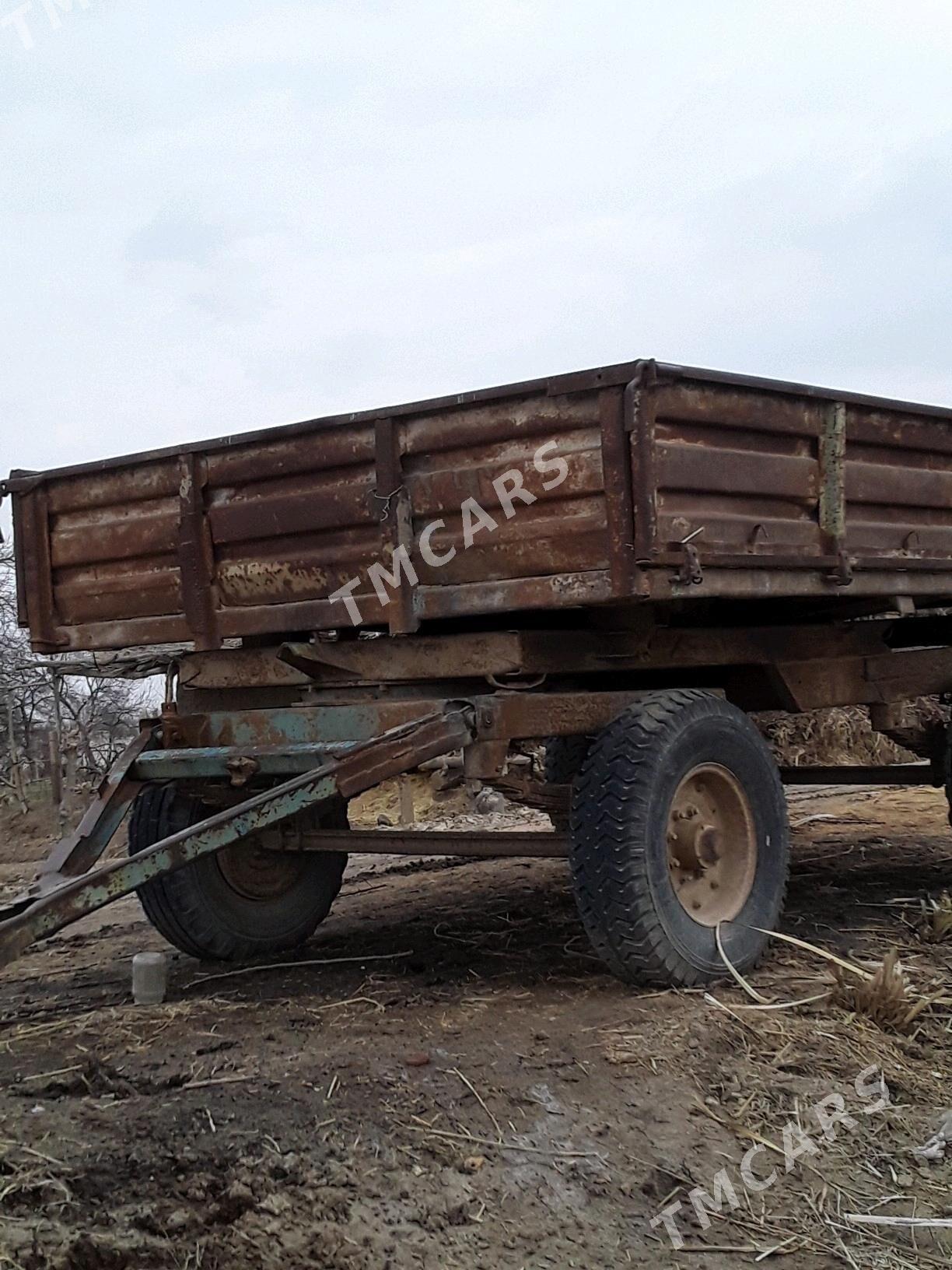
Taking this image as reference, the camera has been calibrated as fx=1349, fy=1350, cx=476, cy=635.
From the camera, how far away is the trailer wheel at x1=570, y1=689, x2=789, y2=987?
4.49 m

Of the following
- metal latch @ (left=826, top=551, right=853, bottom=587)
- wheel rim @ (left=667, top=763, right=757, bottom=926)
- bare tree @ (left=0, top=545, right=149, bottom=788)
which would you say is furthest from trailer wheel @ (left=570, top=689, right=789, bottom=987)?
bare tree @ (left=0, top=545, right=149, bottom=788)

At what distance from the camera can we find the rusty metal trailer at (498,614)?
4414 millimetres

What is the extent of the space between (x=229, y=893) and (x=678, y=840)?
187 centimetres

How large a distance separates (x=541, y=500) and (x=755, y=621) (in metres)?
2.06

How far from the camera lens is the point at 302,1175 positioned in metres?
3.07

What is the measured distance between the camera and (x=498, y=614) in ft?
16.5

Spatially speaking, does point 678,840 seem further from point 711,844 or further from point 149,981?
point 149,981

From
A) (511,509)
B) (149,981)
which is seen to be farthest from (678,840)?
(149,981)

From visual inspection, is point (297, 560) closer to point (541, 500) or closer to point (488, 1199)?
point (541, 500)

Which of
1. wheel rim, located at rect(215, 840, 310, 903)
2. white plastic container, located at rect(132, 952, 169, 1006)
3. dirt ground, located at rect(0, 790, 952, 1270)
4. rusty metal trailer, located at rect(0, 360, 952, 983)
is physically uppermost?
rusty metal trailer, located at rect(0, 360, 952, 983)

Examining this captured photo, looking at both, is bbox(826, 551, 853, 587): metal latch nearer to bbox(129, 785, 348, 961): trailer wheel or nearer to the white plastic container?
bbox(129, 785, 348, 961): trailer wheel

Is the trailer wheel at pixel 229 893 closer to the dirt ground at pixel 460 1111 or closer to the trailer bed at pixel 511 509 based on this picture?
the dirt ground at pixel 460 1111

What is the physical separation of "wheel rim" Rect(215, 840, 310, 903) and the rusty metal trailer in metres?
0.01

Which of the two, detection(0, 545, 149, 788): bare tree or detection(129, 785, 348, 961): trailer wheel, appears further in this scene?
detection(0, 545, 149, 788): bare tree
